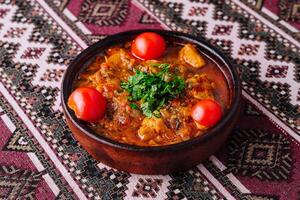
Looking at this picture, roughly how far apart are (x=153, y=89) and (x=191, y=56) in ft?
0.98

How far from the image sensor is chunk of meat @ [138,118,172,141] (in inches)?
82.6

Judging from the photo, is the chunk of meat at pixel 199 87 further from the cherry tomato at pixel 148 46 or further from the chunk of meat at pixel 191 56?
the cherry tomato at pixel 148 46

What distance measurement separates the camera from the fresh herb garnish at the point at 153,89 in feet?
7.14

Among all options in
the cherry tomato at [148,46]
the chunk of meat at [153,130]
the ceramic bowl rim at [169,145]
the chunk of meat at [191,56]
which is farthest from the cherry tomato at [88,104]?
the chunk of meat at [191,56]

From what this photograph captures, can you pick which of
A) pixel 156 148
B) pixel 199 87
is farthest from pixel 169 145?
pixel 199 87

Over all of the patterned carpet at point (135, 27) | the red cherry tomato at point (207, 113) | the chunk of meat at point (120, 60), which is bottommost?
the patterned carpet at point (135, 27)

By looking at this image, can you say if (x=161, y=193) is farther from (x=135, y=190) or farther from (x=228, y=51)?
(x=228, y=51)

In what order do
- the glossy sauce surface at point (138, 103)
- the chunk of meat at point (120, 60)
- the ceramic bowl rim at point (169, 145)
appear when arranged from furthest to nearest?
1. the chunk of meat at point (120, 60)
2. the glossy sauce surface at point (138, 103)
3. the ceramic bowl rim at point (169, 145)

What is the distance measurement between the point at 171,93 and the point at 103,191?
1.47 ft

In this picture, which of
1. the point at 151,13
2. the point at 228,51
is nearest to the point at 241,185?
the point at 228,51

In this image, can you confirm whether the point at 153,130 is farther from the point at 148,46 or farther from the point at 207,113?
the point at 148,46

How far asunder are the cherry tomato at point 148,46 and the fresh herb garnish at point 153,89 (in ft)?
0.59

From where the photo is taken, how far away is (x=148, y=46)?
2393mm

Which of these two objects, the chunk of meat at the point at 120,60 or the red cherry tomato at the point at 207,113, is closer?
the red cherry tomato at the point at 207,113
